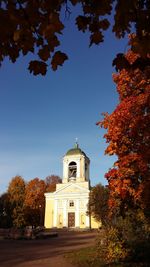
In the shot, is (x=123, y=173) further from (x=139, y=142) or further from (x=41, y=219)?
(x=41, y=219)

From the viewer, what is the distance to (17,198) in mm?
66000

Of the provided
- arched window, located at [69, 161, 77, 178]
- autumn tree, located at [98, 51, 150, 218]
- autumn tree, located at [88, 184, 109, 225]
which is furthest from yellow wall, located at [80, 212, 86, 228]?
autumn tree, located at [98, 51, 150, 218]

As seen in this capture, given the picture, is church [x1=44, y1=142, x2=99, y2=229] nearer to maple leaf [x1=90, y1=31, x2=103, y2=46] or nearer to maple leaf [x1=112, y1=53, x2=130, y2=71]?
maple leaf [x1=90, y1=31, x2=103, y2=46]

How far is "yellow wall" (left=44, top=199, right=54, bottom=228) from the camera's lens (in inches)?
2721

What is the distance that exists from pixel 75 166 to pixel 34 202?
11.1m

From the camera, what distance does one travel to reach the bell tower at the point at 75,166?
68438mm

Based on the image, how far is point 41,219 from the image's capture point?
74.5 metres

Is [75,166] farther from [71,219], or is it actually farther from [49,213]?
[49,213]

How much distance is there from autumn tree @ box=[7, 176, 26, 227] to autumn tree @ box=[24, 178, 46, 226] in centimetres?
159

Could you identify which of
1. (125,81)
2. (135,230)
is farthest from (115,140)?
(135,230)

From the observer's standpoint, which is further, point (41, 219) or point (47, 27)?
point (41, 219)

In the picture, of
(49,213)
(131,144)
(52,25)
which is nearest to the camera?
(52,25)

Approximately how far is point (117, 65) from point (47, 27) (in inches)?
37.5

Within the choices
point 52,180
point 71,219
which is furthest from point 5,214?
point 52,180
